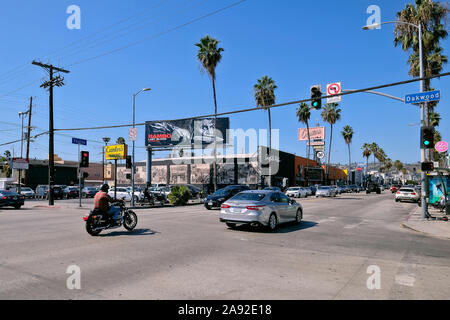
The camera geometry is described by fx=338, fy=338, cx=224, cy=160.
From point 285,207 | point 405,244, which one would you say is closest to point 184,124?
point 285,207

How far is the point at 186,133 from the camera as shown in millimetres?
46656

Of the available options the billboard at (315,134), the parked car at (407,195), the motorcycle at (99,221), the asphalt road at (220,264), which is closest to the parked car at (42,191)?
the asphalt road at (220,264)

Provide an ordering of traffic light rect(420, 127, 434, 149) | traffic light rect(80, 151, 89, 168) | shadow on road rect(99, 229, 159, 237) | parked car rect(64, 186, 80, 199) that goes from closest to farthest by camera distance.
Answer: shadow on road rect(99, 229, 159, 237), traffic light rect(420, 127, 434, 149), traffic light rect(80, 151, 89, 168), parked car rect(64, 186, 80, 199)

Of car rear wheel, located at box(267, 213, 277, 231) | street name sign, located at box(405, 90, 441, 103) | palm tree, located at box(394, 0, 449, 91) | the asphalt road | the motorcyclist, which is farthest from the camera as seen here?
palm tree, located at box(394, 0, 449, 91)

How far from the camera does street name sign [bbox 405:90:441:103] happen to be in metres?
15.5

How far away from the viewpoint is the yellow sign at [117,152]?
30186 mm

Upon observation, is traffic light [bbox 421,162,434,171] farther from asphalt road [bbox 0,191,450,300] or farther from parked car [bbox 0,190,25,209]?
parked car [bbox 0,190,25,209]

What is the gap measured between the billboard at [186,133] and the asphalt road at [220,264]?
33.5 metres

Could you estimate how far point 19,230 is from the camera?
12.7m

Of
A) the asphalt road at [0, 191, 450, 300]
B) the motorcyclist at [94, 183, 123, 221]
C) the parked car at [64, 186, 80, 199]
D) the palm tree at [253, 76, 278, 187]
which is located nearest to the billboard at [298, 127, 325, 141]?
the palm tree at [253, 76, 278, 187]

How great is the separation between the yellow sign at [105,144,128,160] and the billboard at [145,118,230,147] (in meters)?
15.3

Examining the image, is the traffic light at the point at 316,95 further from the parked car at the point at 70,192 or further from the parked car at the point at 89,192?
the parked car at the point at 70,192

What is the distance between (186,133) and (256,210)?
35.5 m
